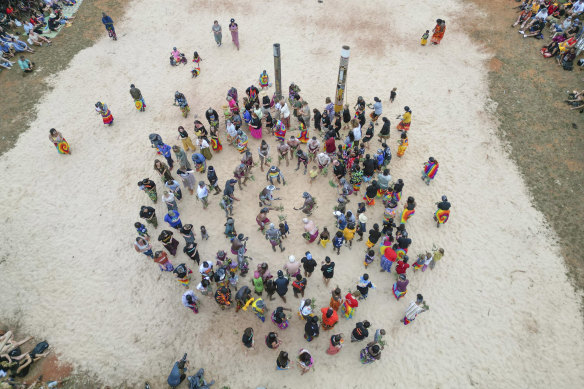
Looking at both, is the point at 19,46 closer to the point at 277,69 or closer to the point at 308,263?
the point at 277,69

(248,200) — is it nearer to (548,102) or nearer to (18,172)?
(18,172)

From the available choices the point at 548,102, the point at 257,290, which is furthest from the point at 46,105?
the point at 548,102

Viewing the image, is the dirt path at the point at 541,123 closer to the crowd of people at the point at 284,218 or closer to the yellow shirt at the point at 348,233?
the crowd of people at the point at 284,218

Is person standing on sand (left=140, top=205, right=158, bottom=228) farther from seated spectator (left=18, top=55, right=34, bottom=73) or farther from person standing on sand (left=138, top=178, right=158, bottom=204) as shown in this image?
seated spectator (left=18, top=55, right=34, bottom=73)

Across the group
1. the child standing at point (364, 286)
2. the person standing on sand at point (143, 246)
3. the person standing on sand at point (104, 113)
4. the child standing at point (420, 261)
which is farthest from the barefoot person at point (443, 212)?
the person standing on sand at point (104, 113)

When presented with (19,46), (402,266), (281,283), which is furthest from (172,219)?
(19,46)

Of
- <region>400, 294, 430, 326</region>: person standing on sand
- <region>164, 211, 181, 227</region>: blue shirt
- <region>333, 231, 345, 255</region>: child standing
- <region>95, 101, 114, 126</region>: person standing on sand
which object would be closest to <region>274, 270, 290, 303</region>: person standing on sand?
<region>333, 231, 345, 255</region>: child standing
